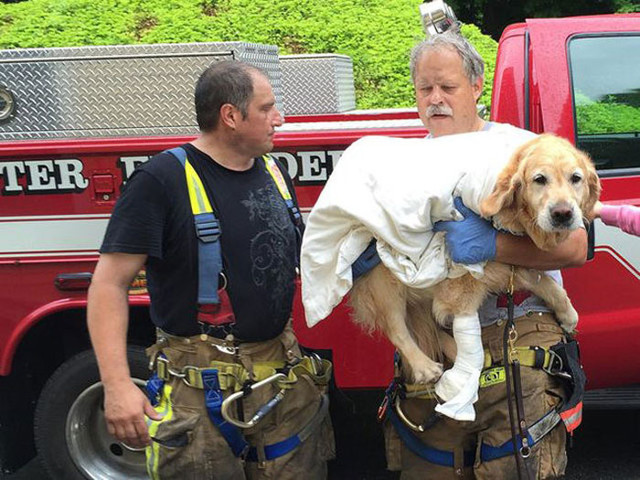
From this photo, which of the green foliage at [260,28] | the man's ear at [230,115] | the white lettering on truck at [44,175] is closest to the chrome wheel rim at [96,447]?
the white lettering on truck at [44,175]

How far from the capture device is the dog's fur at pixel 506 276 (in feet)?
7.33

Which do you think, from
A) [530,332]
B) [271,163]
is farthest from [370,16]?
[530,332]

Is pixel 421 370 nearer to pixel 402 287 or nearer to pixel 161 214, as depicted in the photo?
pixel 402 287

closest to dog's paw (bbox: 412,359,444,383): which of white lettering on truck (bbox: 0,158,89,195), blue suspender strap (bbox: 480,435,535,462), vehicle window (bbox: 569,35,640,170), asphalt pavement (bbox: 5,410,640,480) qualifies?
blue suspender strap (bbox: 480,435,535,462)

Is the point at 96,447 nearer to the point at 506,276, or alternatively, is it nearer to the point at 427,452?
the point at 427,452

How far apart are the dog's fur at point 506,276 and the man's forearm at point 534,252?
0.10 feet

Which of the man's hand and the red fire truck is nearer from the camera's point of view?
the man's hand

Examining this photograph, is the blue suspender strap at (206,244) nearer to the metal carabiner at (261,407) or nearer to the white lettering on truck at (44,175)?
the metal carabiner at (261,407)

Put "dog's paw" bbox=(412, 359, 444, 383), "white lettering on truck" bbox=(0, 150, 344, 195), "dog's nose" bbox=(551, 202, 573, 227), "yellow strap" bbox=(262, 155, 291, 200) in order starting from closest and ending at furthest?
"dog's nose" bbox=(551, 202, 573, 227) → "dog's paw" bbox=(412, 359, 444, 383) → "yellow strap" bbox=(262, 155, 291, 200) → "white lettering on truck" bbox=(0, 150, 344, 195)

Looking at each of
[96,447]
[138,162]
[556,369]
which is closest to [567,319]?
[556,369]

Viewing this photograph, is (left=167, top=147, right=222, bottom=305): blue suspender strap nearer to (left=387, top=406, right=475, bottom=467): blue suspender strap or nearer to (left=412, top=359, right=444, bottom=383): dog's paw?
(left=412, top=359, right=444, bottom=383): dog's paw

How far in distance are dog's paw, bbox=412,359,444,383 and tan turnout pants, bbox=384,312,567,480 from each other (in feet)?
0.66

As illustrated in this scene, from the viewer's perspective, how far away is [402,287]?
8.25 ft

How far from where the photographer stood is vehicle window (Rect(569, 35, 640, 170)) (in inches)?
145
